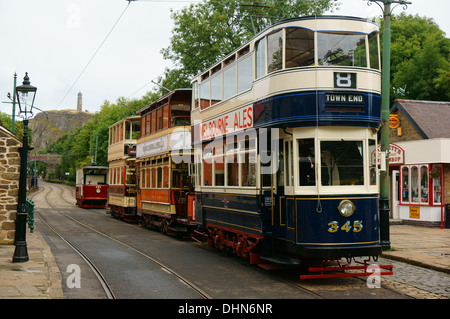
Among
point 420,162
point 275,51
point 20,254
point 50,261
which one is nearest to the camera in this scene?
point 275,51

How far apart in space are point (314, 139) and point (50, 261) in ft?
22.7

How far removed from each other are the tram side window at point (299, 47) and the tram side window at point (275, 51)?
178 mm

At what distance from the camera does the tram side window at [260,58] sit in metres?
10.3

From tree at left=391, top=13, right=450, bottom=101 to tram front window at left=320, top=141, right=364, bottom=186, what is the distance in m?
24.7

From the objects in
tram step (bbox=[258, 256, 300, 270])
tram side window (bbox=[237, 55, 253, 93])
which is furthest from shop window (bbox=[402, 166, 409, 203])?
tram step (bbox=[258, 256, 300, 270])

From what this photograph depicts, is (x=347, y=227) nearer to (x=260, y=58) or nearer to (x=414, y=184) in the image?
(x=260, y=58)

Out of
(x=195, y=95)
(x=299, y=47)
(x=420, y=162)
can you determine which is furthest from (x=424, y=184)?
(x=299, y=47)

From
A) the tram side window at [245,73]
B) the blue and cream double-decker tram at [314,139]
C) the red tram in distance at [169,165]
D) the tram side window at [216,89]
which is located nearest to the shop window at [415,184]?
the red tram in distance at [169,165]

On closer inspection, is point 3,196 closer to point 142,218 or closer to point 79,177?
point 142,218

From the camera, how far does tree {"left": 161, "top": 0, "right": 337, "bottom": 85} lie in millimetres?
31359

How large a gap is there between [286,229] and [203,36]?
78.1 ft

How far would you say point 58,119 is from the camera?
7869 inches

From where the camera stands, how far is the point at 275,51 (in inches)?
388

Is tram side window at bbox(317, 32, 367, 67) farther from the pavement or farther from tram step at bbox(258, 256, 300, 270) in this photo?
the pavement
